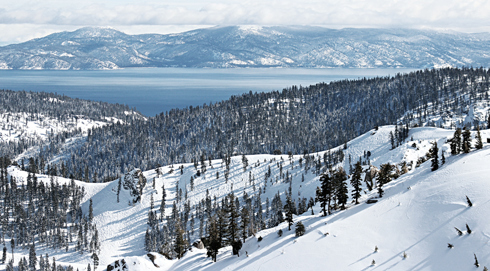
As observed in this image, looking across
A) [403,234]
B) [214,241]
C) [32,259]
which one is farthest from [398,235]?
[32,259]

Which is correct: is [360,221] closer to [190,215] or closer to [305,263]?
[305,263]

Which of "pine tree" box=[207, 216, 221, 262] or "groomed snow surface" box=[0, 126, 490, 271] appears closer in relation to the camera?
"groomed snow surface" box=[0, 126, 490, 271]

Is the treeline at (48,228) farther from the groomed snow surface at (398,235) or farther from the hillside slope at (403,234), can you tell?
the hillside slope at (403,234)

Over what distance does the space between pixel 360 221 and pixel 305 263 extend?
46.2 ft

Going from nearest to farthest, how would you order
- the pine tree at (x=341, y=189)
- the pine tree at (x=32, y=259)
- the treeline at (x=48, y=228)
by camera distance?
the pine tree at (x=341, y=189) → the pine tree at (x=32, y=259) → the treeline at (x=48, y=228)

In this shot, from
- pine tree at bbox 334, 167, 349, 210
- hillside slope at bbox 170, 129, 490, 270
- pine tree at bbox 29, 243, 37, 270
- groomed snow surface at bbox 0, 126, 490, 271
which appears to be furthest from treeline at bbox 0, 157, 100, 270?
pine tree at bbox 334, 167, 349, 210

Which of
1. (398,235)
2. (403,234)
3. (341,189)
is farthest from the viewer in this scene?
(341,189)

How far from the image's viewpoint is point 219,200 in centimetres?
19238

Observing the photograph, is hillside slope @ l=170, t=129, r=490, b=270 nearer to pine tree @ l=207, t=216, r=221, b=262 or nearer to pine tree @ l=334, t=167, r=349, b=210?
pine tree @ l=207, t=216, r=221, b=262

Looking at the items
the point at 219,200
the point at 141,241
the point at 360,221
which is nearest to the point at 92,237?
the point at 141,241

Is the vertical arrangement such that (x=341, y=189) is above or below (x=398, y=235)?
above

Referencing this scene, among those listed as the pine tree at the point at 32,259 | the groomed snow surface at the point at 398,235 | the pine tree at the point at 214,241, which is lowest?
the pine tree at the point at 32,259

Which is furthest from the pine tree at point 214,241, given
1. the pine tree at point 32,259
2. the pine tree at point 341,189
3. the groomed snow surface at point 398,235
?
the pine tree at point 32,259

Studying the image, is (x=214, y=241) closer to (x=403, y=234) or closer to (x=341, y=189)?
(x=341, y=189)
